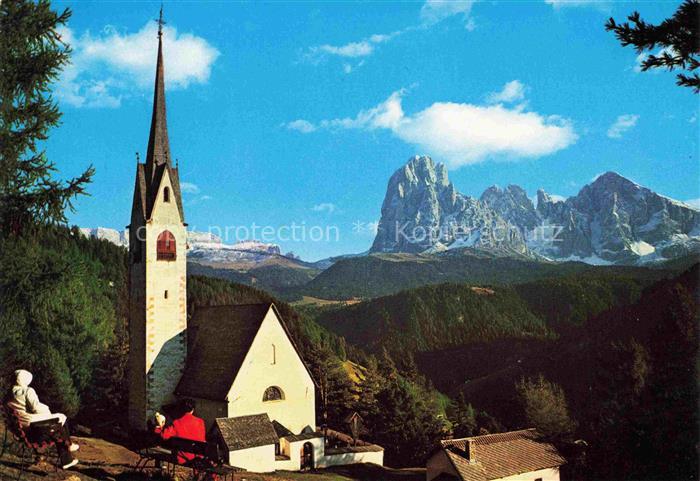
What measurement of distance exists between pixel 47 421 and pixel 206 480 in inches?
140

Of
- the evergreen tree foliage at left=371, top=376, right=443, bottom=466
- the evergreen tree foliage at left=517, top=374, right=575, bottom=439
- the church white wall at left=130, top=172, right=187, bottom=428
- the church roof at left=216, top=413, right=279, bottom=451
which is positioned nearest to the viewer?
the church roof at left=216, top=413, right=279, bottom=451

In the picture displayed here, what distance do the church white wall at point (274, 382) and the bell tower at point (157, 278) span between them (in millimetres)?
5085

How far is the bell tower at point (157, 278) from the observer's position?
117 feet

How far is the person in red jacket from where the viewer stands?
1238 centimetres

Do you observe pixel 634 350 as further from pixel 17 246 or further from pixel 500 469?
pixel 17 246

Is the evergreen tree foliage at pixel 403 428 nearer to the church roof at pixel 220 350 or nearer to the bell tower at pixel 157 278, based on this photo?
the church roof at pixel 220 350

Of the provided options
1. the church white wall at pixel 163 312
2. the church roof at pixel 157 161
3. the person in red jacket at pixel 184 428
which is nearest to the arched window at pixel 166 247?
the church white wall at pixel 163 312

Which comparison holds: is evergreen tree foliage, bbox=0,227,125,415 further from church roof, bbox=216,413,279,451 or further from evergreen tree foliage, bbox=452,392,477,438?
evergreen tree foliage, bbox=452,392,477,438

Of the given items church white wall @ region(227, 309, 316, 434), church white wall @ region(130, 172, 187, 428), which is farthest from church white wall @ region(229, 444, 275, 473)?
church white wall @ region(130, 172, 187, 428)

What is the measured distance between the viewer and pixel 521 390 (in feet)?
223

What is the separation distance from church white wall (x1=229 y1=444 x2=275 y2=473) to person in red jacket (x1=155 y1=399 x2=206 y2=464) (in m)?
→ 17.7

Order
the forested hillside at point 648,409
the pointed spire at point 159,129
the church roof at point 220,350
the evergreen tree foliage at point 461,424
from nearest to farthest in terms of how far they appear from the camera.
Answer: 1. the church roof at point 220,350
2. the forested hillside at point 648,409
3. the pointed spire at point 159,129
4. the evergreen tree foliage at point 461,424

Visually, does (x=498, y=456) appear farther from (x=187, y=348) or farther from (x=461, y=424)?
(x=187, y=348)

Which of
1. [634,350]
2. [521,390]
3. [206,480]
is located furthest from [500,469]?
[521,390]
